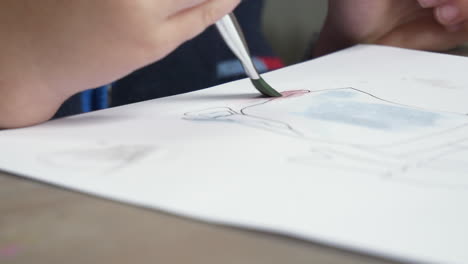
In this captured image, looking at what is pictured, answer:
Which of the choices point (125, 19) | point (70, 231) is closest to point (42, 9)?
point (125, 19)

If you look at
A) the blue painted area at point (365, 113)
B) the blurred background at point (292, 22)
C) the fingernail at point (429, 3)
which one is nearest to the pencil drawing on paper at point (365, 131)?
the blue painted area at point (365, 113)

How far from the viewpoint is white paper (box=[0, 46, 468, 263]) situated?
21cm

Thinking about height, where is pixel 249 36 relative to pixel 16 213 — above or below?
above

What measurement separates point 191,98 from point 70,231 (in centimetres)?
18

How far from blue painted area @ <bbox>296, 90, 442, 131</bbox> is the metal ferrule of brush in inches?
1.9

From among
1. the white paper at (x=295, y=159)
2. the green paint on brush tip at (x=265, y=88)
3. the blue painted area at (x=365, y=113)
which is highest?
the green paint on brush tip at (x=265, y=88)

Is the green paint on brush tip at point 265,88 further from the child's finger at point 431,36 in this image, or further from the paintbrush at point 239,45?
the child's finger at point 431,36

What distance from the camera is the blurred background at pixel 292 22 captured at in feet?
3.05

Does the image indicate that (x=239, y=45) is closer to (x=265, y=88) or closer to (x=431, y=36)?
(x=265, y=88)

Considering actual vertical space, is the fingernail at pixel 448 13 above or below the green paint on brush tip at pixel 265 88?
above

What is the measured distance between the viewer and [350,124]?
32 cm

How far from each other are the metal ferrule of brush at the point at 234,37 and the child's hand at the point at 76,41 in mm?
18

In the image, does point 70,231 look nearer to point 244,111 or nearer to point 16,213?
point 16,213

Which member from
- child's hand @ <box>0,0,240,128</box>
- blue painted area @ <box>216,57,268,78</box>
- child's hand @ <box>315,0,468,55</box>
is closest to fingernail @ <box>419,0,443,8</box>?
child's hand @ <box>315,0,468,55</box>
